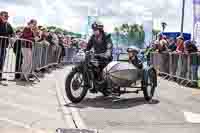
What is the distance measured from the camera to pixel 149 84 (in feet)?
39.3

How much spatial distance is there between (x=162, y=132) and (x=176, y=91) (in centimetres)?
639

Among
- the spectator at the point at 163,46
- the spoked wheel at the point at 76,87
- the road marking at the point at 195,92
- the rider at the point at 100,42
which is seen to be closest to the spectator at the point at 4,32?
the rider at the point at 100,42

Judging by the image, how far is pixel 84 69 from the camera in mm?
10742

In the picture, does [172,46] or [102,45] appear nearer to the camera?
[102,45]

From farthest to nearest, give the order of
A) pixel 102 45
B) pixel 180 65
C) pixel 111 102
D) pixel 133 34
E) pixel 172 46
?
1. pixel 133 34
2. pixel 172 46
3. pixel 180 65
4. pixel 102 45
5. pixel 111 102

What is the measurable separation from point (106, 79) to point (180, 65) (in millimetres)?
6460

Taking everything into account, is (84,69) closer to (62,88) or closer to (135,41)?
(62,88)

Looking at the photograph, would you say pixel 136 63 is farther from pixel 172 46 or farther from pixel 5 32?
pixel 172 46

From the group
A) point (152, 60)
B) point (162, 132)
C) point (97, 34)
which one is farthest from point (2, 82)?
point (152, 60)

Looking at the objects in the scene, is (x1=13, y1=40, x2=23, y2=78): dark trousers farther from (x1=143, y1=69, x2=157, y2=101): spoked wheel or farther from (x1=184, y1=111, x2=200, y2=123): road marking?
(x1=184, y1=111, x2=200, y2=123): road marking

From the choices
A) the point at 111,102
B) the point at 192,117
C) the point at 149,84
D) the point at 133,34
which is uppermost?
the point at 133,34

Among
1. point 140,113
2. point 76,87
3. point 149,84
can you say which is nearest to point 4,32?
point 76,87

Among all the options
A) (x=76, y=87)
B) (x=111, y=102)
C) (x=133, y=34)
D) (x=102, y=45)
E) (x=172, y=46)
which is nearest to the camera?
(x=76, y=87)

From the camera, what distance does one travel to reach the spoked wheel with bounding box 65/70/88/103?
10.6m
